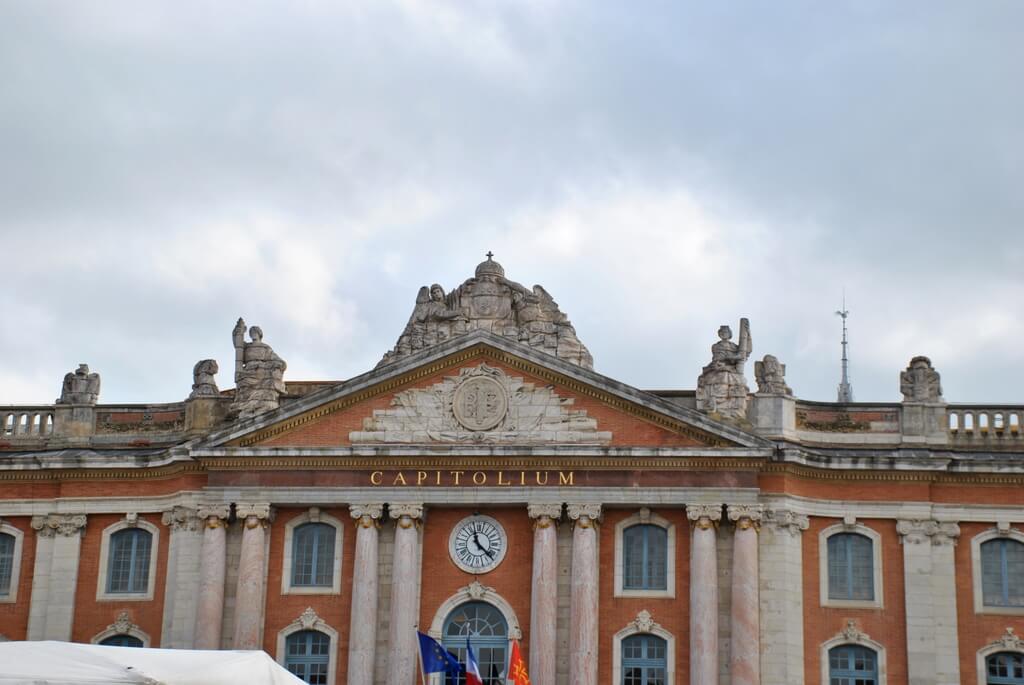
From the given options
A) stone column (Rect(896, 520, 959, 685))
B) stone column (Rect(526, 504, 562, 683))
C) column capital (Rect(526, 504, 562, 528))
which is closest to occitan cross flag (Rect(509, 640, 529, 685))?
stone column (Rect(526, 504, 562, 683))

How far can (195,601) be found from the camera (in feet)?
127

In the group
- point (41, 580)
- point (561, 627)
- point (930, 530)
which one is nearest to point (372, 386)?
point (561, 627)

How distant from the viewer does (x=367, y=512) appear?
3825 centimetres

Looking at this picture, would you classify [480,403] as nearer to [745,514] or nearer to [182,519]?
[745,514]

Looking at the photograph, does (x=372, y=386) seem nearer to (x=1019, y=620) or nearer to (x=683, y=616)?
(x=683, y=616)

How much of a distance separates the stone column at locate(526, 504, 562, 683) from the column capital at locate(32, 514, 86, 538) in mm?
12186

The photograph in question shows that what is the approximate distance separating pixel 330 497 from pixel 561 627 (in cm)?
656

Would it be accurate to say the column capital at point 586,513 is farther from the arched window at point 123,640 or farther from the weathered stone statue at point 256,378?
the arched window at point 123,640

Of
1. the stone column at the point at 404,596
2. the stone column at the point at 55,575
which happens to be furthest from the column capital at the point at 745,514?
the stone column at the point at 55,575

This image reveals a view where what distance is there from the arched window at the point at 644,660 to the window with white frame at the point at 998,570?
7.83m

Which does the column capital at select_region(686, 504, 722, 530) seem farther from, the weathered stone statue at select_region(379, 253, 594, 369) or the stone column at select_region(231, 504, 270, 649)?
the stone column at select_region(231, 504, 270, 649)

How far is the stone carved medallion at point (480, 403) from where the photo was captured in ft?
126

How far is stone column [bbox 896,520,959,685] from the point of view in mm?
37156

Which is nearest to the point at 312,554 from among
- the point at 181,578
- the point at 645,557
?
the point at 181,578
